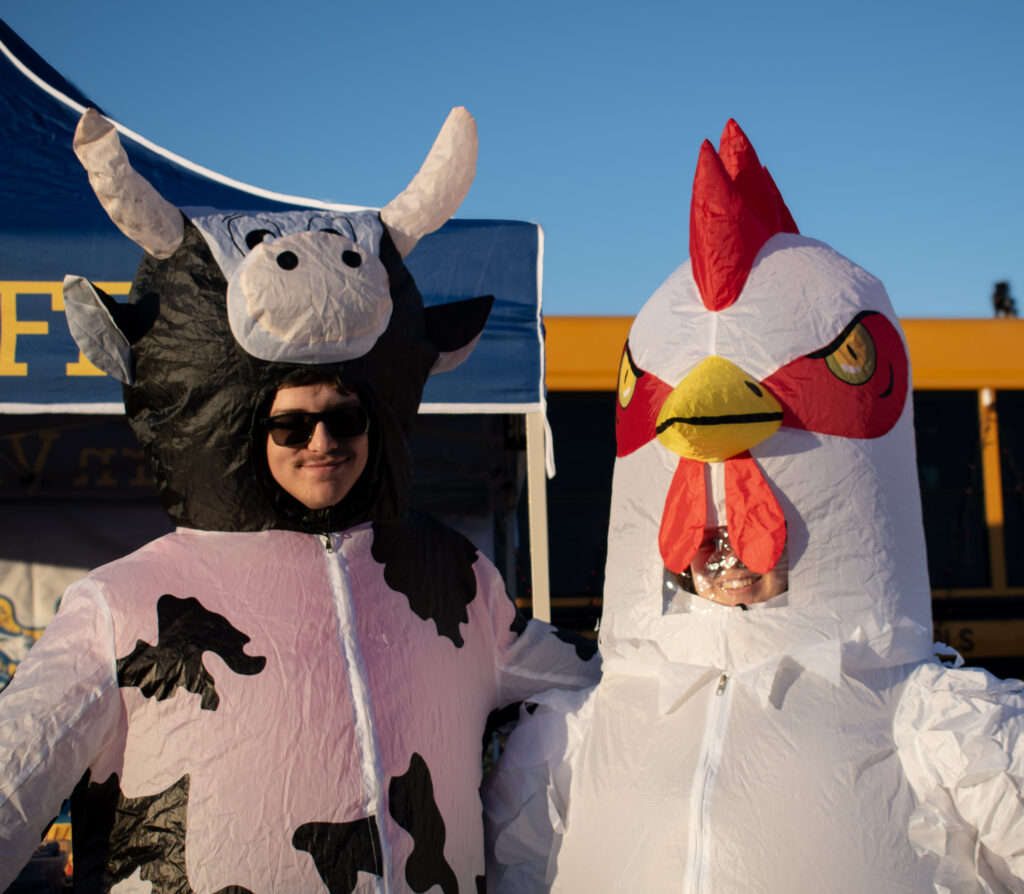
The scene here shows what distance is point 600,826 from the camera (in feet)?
6.70

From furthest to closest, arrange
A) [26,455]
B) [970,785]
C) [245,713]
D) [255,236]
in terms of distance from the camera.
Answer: [26,455], [255,236], [245,713], [970,785]

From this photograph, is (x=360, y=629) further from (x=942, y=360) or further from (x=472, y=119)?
(x=942, y=360)

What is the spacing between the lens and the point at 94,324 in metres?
2.13

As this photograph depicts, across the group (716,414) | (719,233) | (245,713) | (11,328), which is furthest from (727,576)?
(11,328)

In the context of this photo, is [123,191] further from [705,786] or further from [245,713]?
[705,786]

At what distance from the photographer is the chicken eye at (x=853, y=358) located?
2.07 m

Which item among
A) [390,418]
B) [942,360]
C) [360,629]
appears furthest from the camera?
[942,360]

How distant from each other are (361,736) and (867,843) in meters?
0.95

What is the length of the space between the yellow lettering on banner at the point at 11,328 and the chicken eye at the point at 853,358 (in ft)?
10.3

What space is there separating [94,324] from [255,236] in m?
0.38

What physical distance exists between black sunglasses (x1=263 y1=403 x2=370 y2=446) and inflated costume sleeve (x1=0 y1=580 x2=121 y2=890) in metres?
0.47

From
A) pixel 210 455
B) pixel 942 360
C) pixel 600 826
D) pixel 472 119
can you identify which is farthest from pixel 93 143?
pixel 942 360

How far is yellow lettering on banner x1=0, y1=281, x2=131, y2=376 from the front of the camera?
397 centimetres

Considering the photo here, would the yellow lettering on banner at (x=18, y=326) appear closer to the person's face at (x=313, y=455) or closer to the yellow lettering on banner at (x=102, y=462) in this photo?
the yellow lettering on banner at (x=102, y=462)
